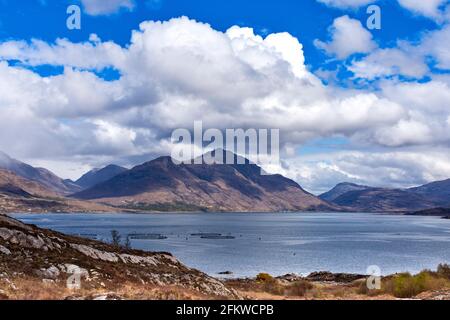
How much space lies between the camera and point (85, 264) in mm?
42438

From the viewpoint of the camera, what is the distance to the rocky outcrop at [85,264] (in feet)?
125

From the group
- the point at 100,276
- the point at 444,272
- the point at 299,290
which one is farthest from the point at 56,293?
the point at 444,272

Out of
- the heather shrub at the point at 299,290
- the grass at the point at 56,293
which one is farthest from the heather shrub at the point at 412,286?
the grass at the point at 56,293

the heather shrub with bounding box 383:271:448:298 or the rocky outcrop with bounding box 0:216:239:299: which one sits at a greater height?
the rocky outcrop with bounding box 0:216:239:299

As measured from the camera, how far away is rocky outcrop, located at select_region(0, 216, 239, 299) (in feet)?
125

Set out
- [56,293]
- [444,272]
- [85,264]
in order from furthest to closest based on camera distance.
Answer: [444,272] < [85,264] < [56,293]

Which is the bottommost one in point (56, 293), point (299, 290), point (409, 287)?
point (299, 290)

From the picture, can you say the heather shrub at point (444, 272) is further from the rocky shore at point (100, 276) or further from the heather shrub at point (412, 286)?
the heather shrub at point (412, 286)

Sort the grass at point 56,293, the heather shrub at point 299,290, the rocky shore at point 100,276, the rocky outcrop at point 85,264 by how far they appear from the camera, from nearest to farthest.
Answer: the grass at point 56,293 < the rocky shore at point 100,276 < the rocky outcrop at point 85,264 < the heather shrub at point 299,290

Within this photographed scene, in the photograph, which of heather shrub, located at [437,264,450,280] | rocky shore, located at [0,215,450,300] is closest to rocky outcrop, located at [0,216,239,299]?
rocky shore, located at [0,215,450,300]

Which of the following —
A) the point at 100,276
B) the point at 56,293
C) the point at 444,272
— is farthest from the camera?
the point at 444,272

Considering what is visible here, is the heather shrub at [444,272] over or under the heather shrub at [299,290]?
under

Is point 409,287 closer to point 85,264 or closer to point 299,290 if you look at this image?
point 299,290

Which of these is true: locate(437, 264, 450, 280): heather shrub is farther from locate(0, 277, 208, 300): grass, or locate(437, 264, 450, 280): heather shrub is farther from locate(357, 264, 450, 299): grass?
locate(0, 277, 208, 300): grass
